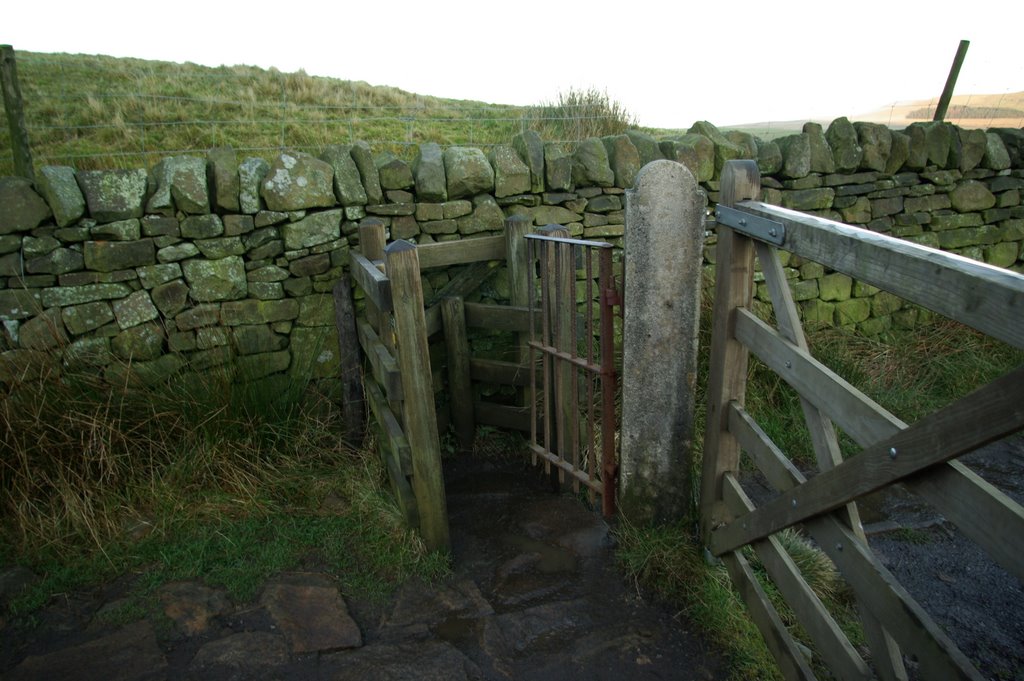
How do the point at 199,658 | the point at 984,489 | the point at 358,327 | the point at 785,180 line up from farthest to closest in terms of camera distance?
the point at 785,180, the point at 358,327, the point at 199,658, the point at 984,489

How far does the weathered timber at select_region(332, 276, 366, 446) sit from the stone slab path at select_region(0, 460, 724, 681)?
146cm

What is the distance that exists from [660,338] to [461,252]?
1.74 m

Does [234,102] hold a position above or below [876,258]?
above

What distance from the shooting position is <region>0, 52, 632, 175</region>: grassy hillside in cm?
786

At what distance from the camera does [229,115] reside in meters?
9.42

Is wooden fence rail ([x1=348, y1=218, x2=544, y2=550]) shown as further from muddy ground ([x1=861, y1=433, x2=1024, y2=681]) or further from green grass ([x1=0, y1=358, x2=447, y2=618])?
muddy ground ([x1=861, y1=433, x2=1024, y2=681])

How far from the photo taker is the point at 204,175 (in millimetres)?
4258

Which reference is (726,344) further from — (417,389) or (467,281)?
(467,281)

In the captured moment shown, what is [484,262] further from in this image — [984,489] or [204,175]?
[984,489]

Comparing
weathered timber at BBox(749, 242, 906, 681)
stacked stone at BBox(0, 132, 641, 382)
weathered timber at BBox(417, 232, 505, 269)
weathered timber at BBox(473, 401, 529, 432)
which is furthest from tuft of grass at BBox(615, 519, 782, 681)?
stacked stone at BBox(0, 132, 641, 382)

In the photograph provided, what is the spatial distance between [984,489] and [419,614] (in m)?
2.44

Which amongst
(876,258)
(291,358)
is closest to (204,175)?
(291,358)

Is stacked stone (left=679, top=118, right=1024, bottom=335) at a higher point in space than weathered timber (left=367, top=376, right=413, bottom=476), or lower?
higher

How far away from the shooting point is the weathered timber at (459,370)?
457 cm
